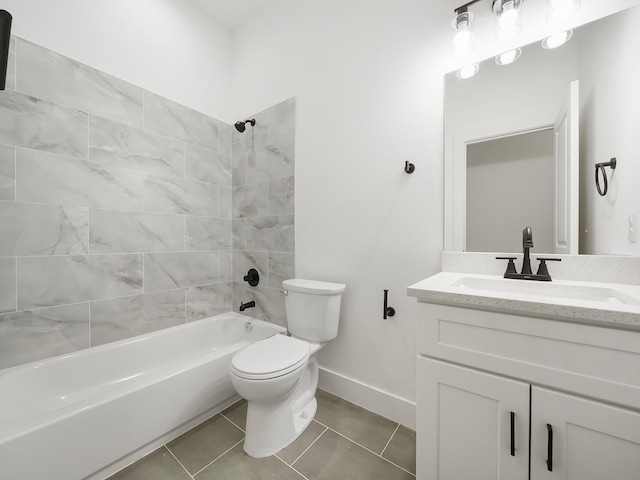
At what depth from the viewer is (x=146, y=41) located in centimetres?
185

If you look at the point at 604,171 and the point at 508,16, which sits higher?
the point at 508,16

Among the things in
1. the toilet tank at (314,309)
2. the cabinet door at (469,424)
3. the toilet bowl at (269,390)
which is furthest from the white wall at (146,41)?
the cabinet door at (469,424)

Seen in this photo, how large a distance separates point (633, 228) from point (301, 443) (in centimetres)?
173

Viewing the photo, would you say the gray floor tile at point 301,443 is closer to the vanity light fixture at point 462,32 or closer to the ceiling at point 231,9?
the vanity light fixture at point 462,32

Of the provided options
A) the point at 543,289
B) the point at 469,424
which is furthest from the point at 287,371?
the point at 543,289

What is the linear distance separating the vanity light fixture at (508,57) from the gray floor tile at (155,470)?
2396 millimetres

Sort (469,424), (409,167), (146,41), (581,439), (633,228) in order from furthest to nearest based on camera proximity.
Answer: (146,41) < (409,167) < (633,228) < (469,424) < (581,439)

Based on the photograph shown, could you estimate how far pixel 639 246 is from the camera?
0.96m

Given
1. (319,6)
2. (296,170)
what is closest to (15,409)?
(296,170)

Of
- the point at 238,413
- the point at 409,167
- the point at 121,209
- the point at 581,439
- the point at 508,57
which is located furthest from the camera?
the point at 121,209

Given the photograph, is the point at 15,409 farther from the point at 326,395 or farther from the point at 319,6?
the point at 319,6

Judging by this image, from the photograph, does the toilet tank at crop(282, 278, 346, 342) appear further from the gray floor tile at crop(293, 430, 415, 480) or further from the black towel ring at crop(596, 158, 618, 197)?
Result: the black towel ring at crop(596, 158, 618, 197)

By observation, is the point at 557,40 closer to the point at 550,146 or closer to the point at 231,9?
the point at 550,146

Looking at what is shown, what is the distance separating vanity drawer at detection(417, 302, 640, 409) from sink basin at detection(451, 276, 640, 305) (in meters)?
0.13
